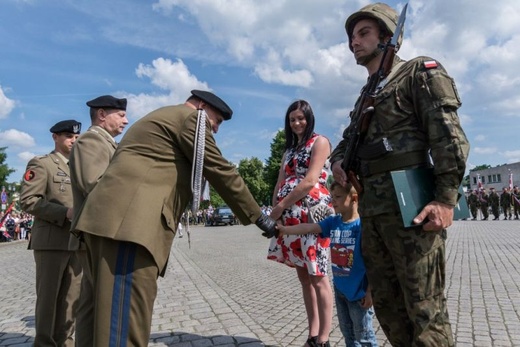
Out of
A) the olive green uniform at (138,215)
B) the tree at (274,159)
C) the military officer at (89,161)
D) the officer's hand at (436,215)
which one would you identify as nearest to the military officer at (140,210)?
the olive green uniform at (138,215)

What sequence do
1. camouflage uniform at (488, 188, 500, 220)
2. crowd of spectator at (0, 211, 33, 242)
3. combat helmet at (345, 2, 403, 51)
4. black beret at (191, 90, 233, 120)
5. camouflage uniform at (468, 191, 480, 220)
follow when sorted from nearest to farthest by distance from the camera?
1. combat helmet at (345, 2, 403, 51)
2. black beret at (191, 90, 233, 120)
3. crowd of spectator at (0, 211, 33, 242)
4. camouflage uniform at (488, 188, 500, 220)
5. camouflage uniform at (468, 191, 480, 220)

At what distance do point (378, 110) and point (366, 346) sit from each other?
1.82 metres

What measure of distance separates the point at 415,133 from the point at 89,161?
2252 millimetres

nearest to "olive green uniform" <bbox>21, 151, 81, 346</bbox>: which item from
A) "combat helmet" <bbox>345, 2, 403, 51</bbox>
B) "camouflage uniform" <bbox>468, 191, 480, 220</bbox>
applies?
"combat helmet" <bbox>345, 2, 403, 51</bbox>

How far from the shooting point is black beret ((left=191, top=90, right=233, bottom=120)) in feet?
8.95

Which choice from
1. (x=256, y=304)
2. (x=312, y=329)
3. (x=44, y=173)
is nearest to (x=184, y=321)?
(x=256, y=304)

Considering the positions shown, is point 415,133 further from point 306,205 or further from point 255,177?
point 255,177

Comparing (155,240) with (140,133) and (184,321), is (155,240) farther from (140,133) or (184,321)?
(184,321)

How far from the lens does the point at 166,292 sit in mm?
7059

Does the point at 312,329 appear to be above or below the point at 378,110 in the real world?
below

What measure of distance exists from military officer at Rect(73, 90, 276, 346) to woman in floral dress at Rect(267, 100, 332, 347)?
128 cm

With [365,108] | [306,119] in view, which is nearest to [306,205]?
[306,119]

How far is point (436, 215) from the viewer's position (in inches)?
87.6

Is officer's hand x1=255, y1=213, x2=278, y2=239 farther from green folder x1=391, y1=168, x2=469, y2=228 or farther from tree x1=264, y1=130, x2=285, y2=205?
tree x1=264, y1=130, x2=285, y2=205
